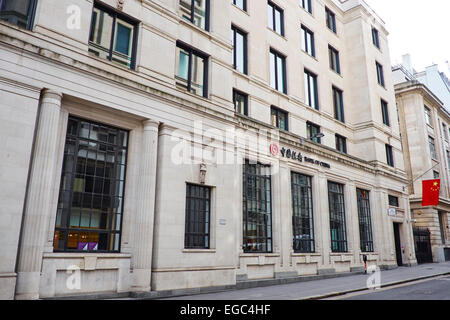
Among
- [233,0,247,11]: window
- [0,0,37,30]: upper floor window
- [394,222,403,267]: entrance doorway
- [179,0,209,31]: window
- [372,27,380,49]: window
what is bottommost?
[394,222,403,267]: entrance doorway

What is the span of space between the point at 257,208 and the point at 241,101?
6.34 m

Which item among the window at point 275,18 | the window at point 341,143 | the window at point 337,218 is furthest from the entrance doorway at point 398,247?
the window at point 275,18

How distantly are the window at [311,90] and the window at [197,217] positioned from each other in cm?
1330

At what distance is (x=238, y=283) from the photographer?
15.4 meters

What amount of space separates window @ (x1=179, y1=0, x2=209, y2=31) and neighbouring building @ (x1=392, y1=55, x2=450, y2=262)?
94.6 ft

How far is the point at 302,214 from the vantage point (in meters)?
20.8

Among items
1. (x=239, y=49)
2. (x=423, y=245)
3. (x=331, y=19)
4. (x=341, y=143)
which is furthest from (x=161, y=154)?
(x=423, y=245)

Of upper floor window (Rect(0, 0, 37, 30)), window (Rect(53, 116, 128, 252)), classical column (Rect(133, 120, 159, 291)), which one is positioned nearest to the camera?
upper floor window (Rect(0, 0, 37, 30))

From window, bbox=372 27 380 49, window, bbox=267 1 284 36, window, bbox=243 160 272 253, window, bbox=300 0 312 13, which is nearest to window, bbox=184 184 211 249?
window, bbox=243 160 272 253

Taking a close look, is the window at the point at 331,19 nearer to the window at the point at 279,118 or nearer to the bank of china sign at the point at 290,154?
the window at the point at 279,118

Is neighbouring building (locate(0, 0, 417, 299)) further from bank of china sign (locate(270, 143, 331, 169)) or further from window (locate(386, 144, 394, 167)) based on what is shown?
window (locate(386, 144, 394, 167))

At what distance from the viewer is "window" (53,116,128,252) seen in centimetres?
1133

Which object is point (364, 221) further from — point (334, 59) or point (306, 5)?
point (306, 5)
